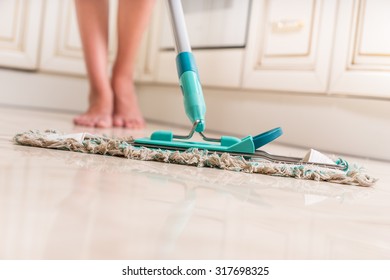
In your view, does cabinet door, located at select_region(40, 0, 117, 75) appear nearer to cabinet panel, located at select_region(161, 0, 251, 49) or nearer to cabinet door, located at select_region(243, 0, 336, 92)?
cabinet panel, located at select_region(161, 0, 251, 49)

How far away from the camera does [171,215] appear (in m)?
0.40

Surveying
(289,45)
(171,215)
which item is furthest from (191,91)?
(289,45)

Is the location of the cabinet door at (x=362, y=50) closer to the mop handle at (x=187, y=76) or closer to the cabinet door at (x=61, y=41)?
the mop handle at (x=187, y=76)

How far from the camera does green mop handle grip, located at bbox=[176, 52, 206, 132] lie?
2.47 feet

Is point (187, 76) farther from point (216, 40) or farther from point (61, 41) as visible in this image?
point (61, 41)

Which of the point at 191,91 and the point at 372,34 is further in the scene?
the point at 372,34

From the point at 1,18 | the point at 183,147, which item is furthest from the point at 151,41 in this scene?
the point at 183,147

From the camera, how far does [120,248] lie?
297 millimetres

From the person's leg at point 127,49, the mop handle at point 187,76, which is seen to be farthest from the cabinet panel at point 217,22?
the mop handle at point 187,76

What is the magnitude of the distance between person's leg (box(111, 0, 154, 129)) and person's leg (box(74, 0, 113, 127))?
0.06 m

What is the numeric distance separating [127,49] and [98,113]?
26 cm
